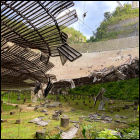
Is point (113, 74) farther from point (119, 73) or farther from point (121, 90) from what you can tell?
point (121, 90)

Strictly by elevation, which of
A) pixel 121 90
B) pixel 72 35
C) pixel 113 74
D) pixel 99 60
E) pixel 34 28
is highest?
pixel 99 60

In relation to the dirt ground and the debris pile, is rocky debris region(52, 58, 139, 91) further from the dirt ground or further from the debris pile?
the dirt ground

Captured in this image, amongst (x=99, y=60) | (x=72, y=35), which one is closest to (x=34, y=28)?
(x=72, y=35)

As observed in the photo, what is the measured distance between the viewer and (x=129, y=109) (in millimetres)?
10070

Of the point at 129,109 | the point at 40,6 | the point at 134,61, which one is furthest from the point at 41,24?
the point at 129,109

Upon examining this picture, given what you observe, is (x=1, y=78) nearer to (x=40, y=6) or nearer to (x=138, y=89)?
(x=40, y=6)

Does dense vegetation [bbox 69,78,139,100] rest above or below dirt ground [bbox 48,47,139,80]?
below

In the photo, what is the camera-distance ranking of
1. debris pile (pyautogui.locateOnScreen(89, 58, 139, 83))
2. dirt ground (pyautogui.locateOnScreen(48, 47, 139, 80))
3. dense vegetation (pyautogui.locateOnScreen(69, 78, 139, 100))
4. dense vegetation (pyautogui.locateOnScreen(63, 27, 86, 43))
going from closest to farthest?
dense vegetation (pyautogui.locateOnScreen(63, 27, 86, 43)) → debris pile (pyautogui.locateOnScreen(89, 58, 139, 83)) → dense vegetation (pyautogui.locateOnScreen(69, 78, 139, 100)) → dirt ground (pyautogui.locateOnScreen(48, 47, 139, 80))

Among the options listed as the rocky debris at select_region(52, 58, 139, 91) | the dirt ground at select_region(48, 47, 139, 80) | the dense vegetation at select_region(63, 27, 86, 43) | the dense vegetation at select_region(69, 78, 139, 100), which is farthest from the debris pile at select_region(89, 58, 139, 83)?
the dirt ground at select_region(48, 47, 139, 80)

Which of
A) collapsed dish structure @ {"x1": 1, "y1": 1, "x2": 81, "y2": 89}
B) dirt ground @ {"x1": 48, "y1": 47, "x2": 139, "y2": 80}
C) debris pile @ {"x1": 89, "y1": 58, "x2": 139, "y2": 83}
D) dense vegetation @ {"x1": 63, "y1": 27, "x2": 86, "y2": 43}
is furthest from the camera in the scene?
dirt ground @ {"x1": 48, "y1": 47, "x2": 139, "y2": 80}

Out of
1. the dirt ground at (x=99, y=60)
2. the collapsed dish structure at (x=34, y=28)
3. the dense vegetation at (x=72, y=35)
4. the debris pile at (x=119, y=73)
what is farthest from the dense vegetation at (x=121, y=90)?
the collapsed dish structure at (x=34, y=28)

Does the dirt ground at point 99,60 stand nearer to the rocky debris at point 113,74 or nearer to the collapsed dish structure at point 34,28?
the rocky debris at point 113,74

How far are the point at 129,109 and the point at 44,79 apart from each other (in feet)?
25.4

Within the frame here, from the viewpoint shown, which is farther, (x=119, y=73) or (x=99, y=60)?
(x=99, y=60)
